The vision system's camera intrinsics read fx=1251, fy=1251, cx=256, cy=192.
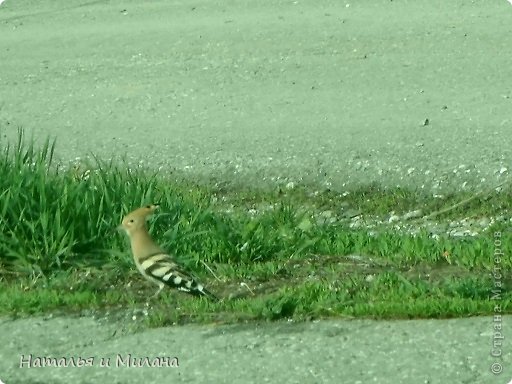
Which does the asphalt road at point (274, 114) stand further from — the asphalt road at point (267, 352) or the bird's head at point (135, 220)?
the bird's head at point (135, 220)

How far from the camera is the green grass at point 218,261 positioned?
589 cm

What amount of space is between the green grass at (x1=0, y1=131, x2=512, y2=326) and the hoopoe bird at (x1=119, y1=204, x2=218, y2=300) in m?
0.36

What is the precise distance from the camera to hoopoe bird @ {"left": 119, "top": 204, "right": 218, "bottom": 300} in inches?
211

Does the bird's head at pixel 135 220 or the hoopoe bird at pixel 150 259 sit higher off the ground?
the bird's head at pixel 135 220

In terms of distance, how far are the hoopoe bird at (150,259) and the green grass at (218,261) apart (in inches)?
14.0

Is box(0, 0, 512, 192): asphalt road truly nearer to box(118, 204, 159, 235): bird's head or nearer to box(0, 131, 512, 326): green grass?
box(0, 131, 512, 326): green grass

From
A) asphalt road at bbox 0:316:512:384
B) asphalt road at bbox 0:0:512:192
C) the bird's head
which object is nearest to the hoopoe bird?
the bird's head

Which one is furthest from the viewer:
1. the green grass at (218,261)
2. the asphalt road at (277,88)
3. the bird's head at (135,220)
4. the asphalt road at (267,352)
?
the asphalt road at (277,88)

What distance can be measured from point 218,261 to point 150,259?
49.6 inches

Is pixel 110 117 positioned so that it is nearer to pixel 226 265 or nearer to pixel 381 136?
pixel 381 136

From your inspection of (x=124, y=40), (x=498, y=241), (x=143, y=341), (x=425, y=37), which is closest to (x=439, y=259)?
(x=498, y=241)

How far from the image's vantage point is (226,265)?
21.3ft

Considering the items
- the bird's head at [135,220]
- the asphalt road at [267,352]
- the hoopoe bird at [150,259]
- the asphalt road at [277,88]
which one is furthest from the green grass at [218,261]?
the asphalt road at [277,88]

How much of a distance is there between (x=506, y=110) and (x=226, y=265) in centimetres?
505
